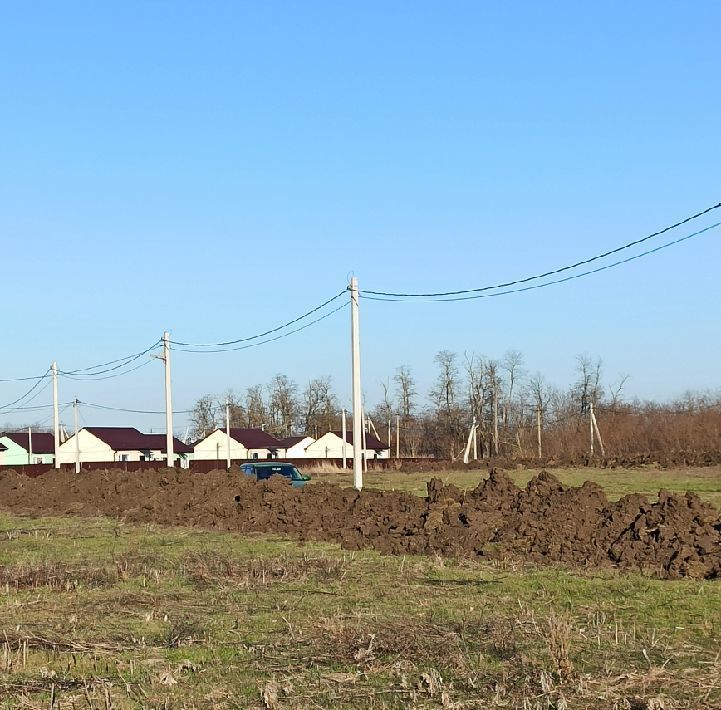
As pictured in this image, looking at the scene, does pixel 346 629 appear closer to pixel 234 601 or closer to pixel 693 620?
pixel 234 601

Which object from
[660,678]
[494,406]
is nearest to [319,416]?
[494,406]

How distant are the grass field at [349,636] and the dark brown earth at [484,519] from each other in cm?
104

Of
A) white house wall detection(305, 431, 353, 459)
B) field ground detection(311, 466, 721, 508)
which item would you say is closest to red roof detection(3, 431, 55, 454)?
white house wall detection(305, 431, 353, 459)

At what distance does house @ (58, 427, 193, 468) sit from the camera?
91.8 metres

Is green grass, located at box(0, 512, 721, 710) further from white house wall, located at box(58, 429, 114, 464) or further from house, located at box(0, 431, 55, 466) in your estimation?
house, located at box(0, 431, 55, 466)

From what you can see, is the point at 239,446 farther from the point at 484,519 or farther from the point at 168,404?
the point at 484,519

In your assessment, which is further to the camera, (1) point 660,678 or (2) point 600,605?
(2) point 600,605

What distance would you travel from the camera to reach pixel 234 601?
10758mm

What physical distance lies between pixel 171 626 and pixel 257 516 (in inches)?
469

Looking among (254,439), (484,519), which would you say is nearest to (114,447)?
(254,439)

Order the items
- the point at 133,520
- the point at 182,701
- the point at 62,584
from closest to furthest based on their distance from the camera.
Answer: the point at 182,701 → the point at 62,584 → the point at 133,520

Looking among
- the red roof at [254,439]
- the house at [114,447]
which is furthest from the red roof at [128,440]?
the red roof at [254,439]

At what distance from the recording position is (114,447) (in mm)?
91812

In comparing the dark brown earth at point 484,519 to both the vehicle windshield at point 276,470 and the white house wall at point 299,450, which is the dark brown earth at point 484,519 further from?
the white house wall at point 299,450
